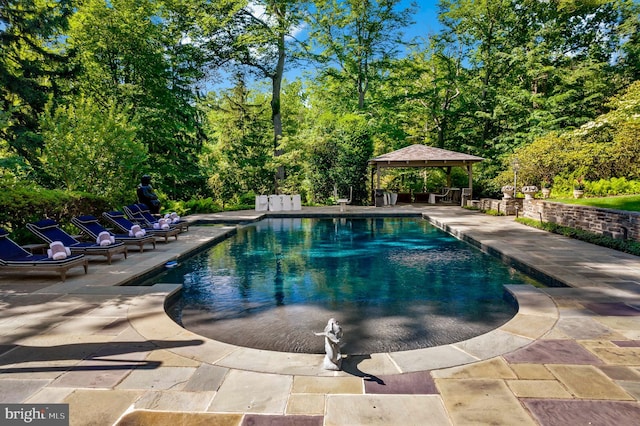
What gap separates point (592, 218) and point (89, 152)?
46.8 feet

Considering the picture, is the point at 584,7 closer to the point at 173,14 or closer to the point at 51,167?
the point at 173,14

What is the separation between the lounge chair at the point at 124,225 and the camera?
8648 mm

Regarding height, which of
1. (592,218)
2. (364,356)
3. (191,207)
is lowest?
(364,356)

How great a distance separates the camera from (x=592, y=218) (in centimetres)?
933

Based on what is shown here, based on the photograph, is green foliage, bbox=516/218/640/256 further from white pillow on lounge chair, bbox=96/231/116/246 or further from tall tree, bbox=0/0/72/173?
tall tree, bbox=0/0/72/173

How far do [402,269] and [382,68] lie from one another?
22170 mm

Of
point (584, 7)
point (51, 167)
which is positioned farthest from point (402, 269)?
point (584, 7)

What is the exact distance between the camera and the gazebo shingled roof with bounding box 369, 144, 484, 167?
727 inches

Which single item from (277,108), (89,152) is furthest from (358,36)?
(89,152)

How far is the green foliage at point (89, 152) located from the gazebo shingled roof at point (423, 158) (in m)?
11.7

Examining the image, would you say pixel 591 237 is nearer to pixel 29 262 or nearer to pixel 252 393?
pixel 252 393

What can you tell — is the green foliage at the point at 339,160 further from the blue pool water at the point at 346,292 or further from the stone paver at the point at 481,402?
the stone paver at the point at 481,402

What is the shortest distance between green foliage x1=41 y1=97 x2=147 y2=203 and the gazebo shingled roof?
460 inches

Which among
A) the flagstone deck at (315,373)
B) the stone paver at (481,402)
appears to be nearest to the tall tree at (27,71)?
the flagstone deck at (315,373)
